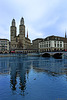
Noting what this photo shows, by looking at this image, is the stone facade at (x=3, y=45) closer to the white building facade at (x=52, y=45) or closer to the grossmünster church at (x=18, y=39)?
the grossmünster church at (x=18, y=39)

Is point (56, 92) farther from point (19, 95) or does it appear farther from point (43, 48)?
point (43, 48)

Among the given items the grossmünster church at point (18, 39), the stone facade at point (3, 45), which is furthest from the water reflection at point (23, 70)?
the grossmünster church at point (18, 39)

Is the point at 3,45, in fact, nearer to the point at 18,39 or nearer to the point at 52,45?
the point at 18,39

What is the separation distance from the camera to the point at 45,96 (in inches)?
416

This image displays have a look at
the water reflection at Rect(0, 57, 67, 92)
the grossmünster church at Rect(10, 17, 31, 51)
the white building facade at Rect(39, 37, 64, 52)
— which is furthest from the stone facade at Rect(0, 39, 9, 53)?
the water reflection at Rect(0, 57, 67, 92)

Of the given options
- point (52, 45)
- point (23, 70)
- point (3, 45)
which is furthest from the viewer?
point (3, 45)

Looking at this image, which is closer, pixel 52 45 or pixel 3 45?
pixel 52 45

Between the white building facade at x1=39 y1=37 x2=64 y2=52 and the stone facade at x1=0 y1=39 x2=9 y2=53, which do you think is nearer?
the white building facade at x1=39 y1=37 x2=64 y2=52

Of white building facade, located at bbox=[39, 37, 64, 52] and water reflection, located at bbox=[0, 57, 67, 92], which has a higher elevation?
white building facade, located at bbox=[39, 37, 64, 52]

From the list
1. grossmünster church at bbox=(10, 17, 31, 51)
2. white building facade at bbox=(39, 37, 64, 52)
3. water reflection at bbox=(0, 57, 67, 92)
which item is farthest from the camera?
grossmünster church at bbox=(10, 17, 31, 51)

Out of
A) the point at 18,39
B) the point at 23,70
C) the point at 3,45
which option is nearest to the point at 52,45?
the point at 3,45

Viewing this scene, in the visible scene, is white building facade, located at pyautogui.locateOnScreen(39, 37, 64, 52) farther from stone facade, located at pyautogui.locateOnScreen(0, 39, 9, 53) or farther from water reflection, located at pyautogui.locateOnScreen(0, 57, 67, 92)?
water reflection, located at pyautogui.locateOnScreen(0, 57, 67, 92)

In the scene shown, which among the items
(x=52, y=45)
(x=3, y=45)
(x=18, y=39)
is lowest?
(x=52, y=45)

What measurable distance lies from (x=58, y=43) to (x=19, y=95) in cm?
11411
